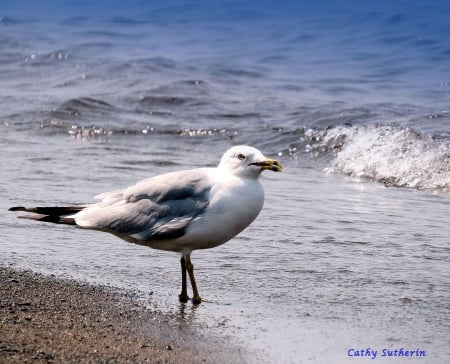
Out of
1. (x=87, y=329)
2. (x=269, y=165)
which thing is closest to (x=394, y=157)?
(x=269, y=165)

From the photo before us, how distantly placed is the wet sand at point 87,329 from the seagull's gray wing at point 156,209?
1.17 feet

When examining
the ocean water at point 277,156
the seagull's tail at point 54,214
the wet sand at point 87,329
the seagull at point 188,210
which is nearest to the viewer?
the wet sand at point 87,329

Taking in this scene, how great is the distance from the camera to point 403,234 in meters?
7.14

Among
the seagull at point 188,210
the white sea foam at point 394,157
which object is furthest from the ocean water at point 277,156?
the seagull at point 188,210

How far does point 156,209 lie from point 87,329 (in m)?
1.10

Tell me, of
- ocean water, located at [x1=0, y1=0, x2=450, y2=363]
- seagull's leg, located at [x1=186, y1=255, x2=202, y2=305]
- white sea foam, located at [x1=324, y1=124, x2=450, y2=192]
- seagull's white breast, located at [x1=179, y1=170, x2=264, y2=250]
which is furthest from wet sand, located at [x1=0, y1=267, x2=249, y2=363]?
white sea foam, located at [x1=324, y1=124, x2=450, y2=192]

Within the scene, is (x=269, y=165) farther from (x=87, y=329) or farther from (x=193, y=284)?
(x=87, y=329)

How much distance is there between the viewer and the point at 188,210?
18.4 feet

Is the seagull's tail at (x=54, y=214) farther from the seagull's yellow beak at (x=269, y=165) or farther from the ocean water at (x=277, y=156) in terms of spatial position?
the seagull's yellow beak at (x=269, y=165)

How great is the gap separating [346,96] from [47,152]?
6.66 meters

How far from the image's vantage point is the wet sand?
440 cm

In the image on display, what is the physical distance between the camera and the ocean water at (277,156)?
5422 mm

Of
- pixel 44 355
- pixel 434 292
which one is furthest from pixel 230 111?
pixel 44 355

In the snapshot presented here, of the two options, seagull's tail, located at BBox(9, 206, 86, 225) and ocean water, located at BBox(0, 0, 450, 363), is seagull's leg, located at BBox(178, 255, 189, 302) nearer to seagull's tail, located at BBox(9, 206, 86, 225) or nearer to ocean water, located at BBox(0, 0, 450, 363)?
ocean water, located at BBox(0, 0, 450, 363)
